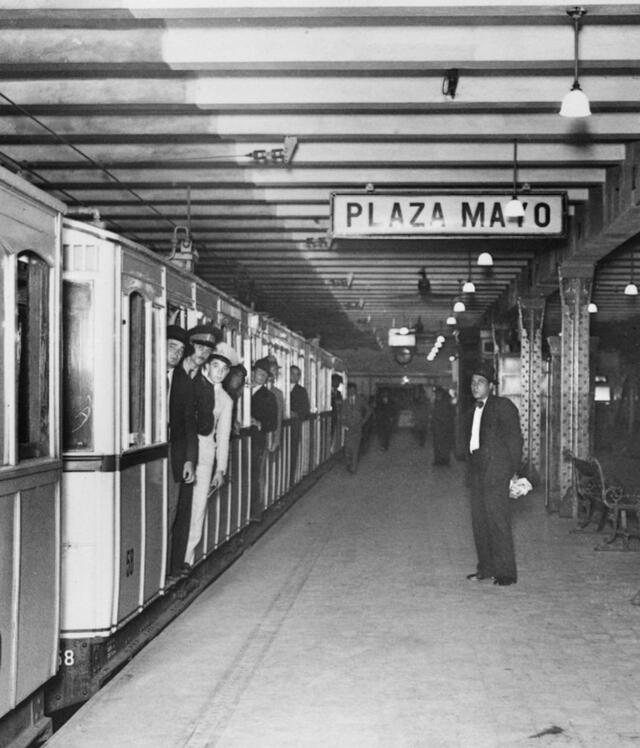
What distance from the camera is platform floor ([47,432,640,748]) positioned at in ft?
18.1

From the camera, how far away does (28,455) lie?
5266 mm

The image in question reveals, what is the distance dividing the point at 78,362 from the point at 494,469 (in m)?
4.65

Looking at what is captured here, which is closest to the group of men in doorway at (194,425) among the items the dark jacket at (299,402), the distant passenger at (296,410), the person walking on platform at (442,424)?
the distant passenger at (296,410)

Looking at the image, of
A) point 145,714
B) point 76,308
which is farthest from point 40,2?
point 145,714

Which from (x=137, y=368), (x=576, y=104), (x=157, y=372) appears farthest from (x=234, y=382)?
(x=576, y=104)

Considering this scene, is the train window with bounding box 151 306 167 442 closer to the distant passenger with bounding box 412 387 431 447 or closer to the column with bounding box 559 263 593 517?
the column with bounding box 559 263 593 517

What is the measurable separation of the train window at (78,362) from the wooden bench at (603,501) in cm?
769

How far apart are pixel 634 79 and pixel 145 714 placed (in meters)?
6.18

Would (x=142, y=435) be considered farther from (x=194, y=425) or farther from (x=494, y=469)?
(x=494, y=469)

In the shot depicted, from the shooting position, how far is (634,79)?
8406 millimetres

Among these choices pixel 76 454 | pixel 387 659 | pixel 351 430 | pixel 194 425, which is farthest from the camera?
pixel 351 430

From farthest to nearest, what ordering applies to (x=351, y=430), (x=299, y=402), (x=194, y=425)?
(x=351, y=430), (x=299, y=402), (x=194, y=425)

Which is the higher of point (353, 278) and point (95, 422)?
point (353, 278)

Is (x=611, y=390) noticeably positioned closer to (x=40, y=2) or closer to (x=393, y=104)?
(x=393, y=104)
